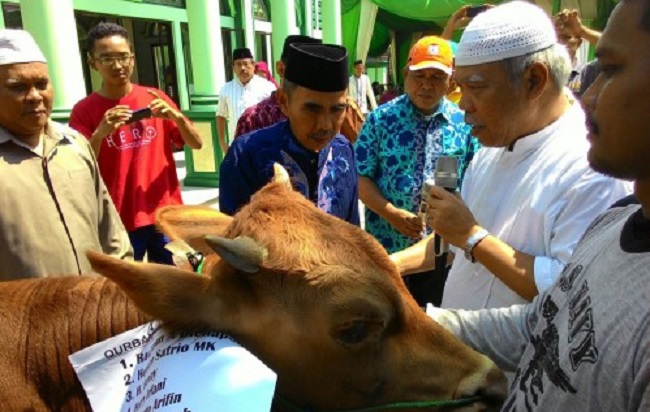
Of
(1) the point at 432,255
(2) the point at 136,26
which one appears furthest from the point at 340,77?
(2) the point at 136,26

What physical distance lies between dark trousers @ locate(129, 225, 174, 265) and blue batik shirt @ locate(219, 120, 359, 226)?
2.14 metres

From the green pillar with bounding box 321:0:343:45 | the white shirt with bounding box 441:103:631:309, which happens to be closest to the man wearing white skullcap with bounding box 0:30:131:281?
the white shirt with bounding box 441:103:631:309

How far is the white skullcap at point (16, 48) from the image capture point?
306cm

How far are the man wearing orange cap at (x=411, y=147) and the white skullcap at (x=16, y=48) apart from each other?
2.15m

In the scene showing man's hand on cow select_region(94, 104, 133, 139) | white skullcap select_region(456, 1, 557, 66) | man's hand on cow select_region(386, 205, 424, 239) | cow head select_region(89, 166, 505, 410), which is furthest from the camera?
man's hand on cow select_region(94, 104, 133, 139)

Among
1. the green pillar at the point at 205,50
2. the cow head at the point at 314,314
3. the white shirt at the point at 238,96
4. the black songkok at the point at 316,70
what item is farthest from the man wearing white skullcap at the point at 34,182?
the green pillar at the point at 205,50

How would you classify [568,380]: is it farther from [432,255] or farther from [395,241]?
[395,241]

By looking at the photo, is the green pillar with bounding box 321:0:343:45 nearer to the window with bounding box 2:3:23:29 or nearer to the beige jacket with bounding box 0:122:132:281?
the window with bounding box 2:3:23:29

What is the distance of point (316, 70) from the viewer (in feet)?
9.38

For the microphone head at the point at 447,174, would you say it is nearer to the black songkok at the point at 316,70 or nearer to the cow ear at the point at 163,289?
the black songkok at the point at 316,70

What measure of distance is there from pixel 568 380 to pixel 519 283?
91cm

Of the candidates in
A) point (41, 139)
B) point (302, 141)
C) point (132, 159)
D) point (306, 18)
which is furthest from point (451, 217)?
point (306, 18)

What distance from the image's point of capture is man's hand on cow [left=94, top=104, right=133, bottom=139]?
432 centimetres

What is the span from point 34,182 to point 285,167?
55.4 inches
